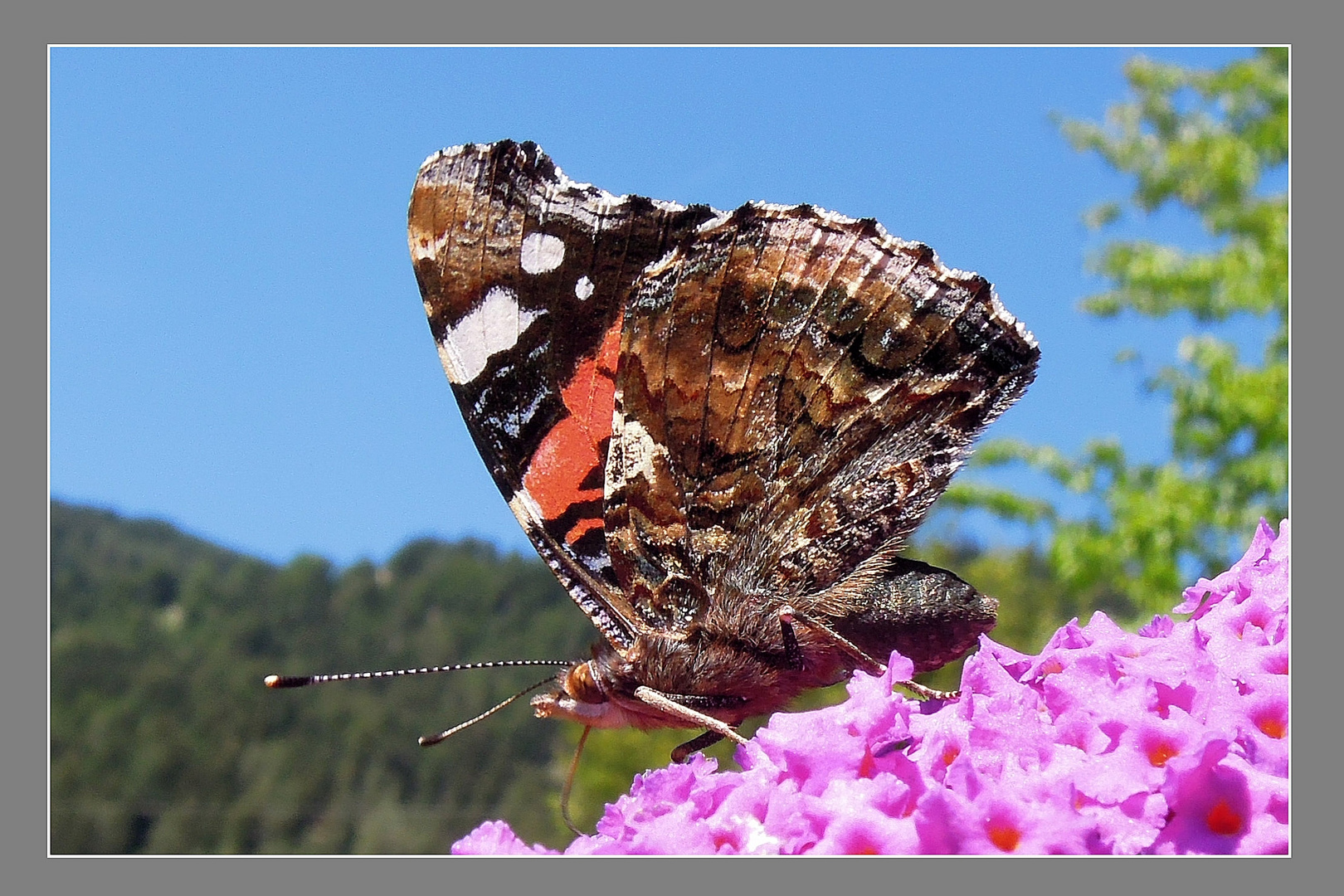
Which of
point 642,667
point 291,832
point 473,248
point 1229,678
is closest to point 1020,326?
point 1229,678

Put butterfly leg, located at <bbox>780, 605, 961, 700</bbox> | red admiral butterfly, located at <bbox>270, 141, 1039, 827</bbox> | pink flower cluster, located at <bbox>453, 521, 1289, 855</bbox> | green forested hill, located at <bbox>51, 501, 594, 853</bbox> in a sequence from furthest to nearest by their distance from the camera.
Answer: green forested hill, located at <bbox>51, 501, 594, 853</bbox> < red admiral butterfly, located at <bbox>270, 141, 1039, 827</bbox> < butterfly leg, located at <bbox>780, 605, 961, 700</bbox> < pink flower cluster, located at <bbox>453, 521, 1289, 855</bbox>

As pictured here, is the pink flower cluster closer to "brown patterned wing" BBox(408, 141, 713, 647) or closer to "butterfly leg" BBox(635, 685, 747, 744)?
"butterfly leg" BBox(635, 685, 747, 744)

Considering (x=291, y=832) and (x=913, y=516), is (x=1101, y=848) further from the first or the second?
(x=291, y=832)

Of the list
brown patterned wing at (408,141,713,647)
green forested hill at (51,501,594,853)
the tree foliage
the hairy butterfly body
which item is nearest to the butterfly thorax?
the hairy butterfly body

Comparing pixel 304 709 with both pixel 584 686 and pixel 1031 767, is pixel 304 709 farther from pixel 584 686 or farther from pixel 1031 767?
pixel 1031 767

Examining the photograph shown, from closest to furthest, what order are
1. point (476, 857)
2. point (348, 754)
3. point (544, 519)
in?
point (476, 857)
point (544, 519)
point (348, 754)

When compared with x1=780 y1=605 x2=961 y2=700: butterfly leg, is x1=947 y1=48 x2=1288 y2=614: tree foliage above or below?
above
